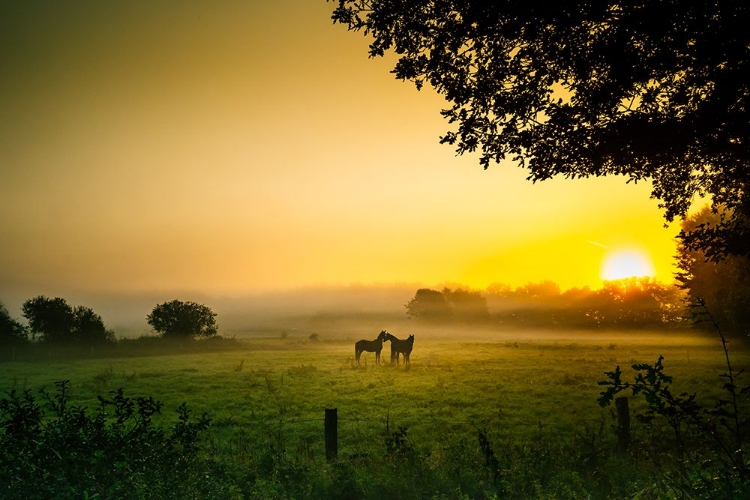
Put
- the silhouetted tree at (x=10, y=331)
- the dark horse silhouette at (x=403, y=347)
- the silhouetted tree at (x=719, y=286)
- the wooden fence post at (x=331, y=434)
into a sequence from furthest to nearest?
the silhouetted tree at (x=10, y=331)
the silhouetted tree at (x=719, y=286)
the dark horse silhouette at (x=403, y=347)
the wooden fence post at (x=331, y=434)

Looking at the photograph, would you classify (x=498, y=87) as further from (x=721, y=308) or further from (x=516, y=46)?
(x=721, y=308)

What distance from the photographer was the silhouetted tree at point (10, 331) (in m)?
58.9

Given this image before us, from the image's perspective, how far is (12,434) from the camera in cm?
827

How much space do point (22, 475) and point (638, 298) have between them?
317 feet

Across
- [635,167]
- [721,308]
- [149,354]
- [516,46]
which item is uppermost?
[516,46]

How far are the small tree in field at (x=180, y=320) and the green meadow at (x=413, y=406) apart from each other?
71.1 ft

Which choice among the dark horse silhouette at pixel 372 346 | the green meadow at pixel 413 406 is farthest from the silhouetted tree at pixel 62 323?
the dark horse silhouette at pixel 372 346

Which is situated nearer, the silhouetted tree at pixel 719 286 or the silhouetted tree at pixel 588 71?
the silhouetted tree at pixel 588 71

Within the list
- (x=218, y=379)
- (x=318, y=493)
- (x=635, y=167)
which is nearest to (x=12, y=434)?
(x=318, y=493)

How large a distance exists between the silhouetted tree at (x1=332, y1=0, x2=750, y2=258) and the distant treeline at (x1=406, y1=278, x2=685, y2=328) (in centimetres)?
6427

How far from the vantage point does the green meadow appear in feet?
31.3

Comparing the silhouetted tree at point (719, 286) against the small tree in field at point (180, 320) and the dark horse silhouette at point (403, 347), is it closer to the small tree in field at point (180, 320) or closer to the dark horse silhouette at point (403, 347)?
the dark horse silhouette at point (403, 347)

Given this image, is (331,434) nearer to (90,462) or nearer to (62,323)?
(90,462)

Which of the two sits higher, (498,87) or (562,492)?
(498,87)
